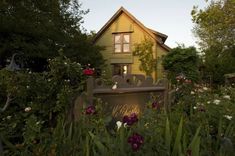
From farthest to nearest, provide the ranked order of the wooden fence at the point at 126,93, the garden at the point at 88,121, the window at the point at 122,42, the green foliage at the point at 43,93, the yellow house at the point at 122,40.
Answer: the window at the point at 122,42 → the yellow house at the point at 122,40 → the wooden fence at the point at 126,93 → the green foliage at the point at 43,93 → the garden at the point at 88,121

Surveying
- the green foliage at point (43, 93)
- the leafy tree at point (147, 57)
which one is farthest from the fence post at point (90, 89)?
the leafy tree at point (147, 57)

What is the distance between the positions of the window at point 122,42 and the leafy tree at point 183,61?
6.27 meters

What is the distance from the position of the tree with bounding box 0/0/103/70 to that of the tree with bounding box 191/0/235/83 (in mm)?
9906

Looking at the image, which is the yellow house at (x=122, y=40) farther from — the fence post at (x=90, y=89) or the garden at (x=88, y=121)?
the fence post at (x=90, y=89)

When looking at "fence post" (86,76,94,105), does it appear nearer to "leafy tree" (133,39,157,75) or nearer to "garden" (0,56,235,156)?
"garden" (0,56,235,156)

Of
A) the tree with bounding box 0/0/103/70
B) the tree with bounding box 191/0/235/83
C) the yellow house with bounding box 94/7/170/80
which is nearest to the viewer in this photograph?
the tree with bounding box 0/0/103/70

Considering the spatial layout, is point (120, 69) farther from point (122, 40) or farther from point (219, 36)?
point (219, 36)

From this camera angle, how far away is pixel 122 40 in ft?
85.9

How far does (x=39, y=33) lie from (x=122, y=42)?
34.5 feet

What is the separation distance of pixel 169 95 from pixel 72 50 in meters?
13.1

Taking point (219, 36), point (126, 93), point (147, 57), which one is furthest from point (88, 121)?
point (219, 36)

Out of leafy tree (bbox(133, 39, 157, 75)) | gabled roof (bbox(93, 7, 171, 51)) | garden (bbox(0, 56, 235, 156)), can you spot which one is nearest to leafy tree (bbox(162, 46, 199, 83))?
leafy tree (bbox(133, 39, 157, 75))

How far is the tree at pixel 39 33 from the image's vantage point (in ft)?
52.5

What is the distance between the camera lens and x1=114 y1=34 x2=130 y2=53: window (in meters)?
26.0
